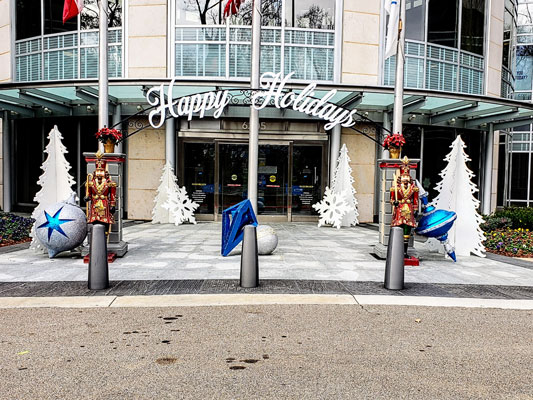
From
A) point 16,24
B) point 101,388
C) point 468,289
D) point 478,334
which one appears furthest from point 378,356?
point 16,24

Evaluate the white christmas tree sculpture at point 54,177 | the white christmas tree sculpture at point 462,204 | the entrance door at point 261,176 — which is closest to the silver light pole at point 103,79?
the white christmas tree sculpture at point 54,177

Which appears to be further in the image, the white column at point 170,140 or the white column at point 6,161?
the white column at point 6,161

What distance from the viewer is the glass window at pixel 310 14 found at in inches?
631

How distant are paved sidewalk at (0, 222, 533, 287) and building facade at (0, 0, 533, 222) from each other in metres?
5.48

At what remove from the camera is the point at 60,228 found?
27.8ft

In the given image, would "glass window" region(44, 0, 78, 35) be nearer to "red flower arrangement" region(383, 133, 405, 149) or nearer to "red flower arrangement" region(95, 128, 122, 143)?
"red flower arrangement" region(95, 128, 122, 143)

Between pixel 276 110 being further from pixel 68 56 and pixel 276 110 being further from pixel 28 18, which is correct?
pixel 28 18

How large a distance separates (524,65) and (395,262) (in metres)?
22.4

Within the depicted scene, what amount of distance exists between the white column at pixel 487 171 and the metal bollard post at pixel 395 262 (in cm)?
1359

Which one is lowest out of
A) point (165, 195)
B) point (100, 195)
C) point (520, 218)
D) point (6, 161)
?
point (520, 218)

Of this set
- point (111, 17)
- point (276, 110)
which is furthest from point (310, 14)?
point (111, 17)

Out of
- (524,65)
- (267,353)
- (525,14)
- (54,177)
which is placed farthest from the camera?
(524,65)

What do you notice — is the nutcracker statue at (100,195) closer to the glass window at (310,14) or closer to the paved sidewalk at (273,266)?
the paved sidewalk at (273,266)

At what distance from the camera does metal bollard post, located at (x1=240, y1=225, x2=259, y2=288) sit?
22.1ft
